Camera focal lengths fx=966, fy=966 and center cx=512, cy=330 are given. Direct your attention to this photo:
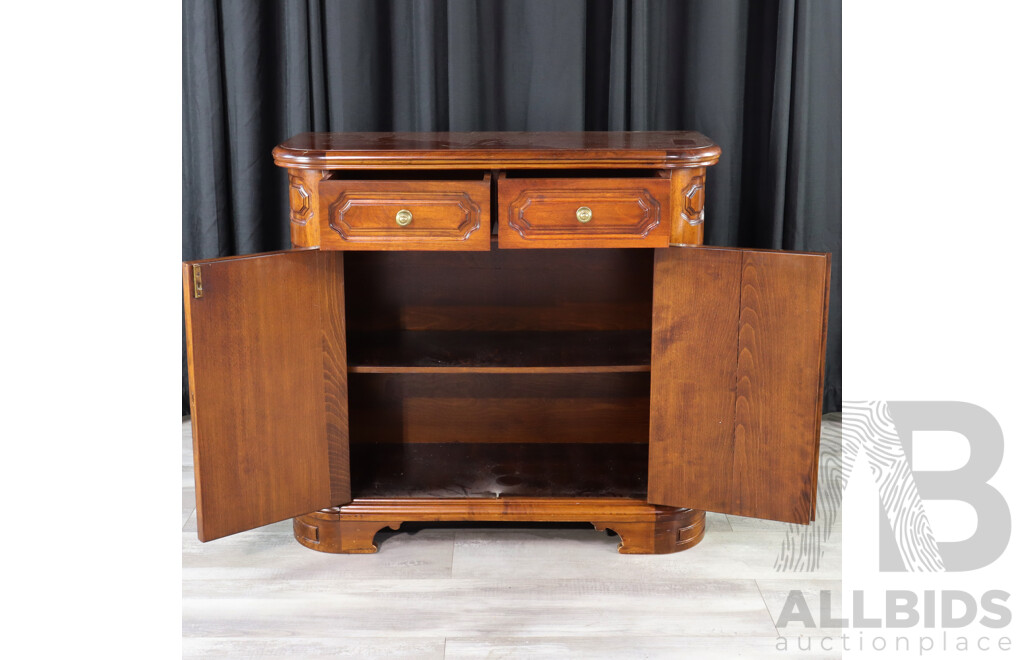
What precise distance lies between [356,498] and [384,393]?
1.19 ft

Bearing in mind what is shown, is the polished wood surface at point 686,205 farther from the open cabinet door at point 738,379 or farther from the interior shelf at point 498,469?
the interior shelf at point 498,469

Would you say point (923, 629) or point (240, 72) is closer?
point (923, 629)

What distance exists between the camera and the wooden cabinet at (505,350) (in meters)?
1.91

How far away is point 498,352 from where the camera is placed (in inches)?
86.8

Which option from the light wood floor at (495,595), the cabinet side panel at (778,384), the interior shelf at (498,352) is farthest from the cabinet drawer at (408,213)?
the light wood floor at (495,595)

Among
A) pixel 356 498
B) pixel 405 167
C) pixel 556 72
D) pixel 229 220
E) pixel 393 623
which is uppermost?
pixel 556 72

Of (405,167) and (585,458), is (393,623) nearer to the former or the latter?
(585,458)

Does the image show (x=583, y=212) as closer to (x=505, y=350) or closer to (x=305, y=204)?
(x=505, y=350)

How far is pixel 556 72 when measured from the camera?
250 cm

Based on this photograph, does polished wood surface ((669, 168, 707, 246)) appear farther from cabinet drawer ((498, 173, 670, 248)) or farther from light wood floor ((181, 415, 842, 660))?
light wood floor ((181, 415, 842, 660))

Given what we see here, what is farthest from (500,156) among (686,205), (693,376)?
(693,376)

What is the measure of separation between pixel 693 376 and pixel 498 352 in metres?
0.45

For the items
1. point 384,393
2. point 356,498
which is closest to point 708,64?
point 384,393

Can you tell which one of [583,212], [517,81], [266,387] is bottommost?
[266,387]
